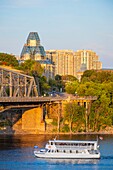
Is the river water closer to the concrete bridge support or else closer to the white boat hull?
the white boat hull

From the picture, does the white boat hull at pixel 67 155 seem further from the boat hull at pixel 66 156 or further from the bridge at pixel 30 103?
the bridge at pixel 30 103

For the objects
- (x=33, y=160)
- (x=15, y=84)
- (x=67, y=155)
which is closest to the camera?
(x=33, y=160)

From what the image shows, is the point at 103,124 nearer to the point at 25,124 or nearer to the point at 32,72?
the point at 25,124

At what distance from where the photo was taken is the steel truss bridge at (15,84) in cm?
10406

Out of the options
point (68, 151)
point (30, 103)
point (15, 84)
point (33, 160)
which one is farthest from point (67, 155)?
point (15, 84)

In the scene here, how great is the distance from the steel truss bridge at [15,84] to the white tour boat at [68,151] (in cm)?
2443

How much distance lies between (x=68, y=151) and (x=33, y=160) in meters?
5.68

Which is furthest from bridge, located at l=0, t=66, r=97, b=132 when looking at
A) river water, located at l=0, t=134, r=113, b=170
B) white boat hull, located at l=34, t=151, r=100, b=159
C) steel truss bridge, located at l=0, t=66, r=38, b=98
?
white boat hull, located at l=34, t=151, r=100, b=159

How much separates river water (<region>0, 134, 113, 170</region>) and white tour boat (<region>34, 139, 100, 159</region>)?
3.14 ft

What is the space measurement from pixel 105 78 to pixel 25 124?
45.1 meters

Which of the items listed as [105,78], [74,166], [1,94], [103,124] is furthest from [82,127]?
[105,78]

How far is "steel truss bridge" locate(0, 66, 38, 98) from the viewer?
104062mm

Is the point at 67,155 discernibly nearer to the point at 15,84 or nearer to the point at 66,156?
the point at 66,156

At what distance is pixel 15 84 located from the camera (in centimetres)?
10619
